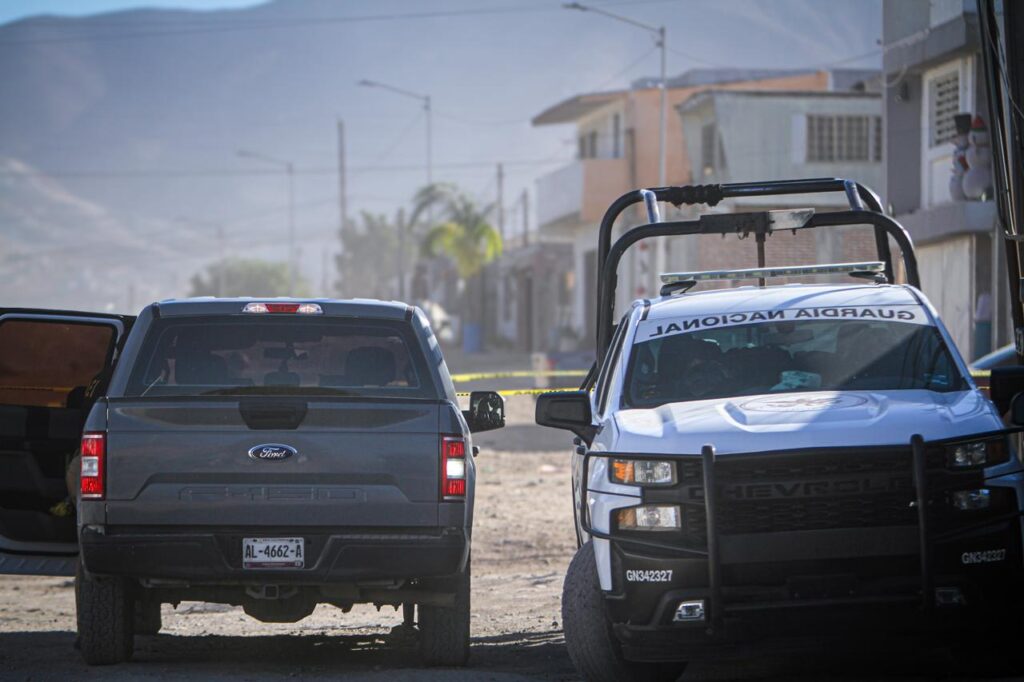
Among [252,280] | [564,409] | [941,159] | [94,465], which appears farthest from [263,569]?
[252,280]

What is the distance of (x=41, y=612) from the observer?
457 inches

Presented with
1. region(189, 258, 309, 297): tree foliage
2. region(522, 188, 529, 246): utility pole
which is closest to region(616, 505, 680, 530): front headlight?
region(522, 188, 529, 246): utility pole

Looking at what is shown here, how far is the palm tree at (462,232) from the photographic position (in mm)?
63625

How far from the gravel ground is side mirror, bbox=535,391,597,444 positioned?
49.6 inches

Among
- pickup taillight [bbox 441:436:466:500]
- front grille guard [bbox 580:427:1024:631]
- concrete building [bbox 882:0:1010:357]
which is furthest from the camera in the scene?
concrete building [bbox 882:0:1010:357]

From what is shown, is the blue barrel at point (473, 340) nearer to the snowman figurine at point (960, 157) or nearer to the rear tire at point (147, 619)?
the snowman figurine at point (960, 157)

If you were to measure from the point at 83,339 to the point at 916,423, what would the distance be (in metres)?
6.18

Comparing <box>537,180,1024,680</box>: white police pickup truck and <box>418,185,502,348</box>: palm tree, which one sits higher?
<box>418,185,502,348</box>: palm tree

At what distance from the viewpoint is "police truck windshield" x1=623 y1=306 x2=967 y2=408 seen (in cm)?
754

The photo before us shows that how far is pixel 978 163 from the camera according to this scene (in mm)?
22938

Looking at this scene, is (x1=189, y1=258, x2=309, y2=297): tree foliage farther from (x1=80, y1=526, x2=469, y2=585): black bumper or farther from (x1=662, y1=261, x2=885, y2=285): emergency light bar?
(x1=80, y1=526, x2=469, y2=585): black bumper

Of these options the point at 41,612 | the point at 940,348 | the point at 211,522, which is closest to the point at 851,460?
the point at 940,348

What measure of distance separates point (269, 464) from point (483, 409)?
62.5 inches

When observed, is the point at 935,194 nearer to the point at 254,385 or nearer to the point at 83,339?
the point at 83,339
